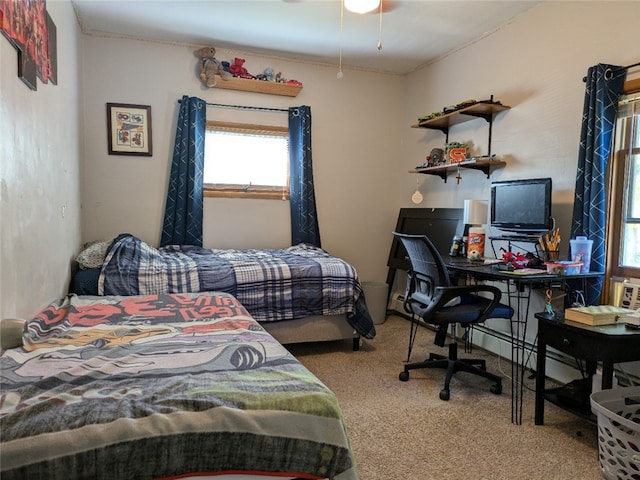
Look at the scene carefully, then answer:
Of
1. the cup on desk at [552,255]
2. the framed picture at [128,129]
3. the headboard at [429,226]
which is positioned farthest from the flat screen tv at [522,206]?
the framed picture at [128,129]

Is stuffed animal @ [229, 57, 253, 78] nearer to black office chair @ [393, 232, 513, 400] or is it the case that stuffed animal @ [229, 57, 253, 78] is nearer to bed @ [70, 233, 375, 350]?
bed @ [70, 233, 375, 350]

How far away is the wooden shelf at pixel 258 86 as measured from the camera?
392cm

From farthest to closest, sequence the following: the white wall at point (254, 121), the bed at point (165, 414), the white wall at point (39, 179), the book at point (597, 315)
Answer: the white wall at point (254, 121) → the book at point (597, 315) → the white wall at point (39, 179) → the bed at point (165, 414)

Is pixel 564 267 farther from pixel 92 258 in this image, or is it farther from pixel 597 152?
pixel 92 258

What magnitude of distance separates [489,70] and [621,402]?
2.64 metres

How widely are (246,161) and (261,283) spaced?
5.30ft

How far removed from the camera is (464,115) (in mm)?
3564

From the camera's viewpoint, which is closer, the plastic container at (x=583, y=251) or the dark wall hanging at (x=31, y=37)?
the dark wall hanging at (x=31, y=37)

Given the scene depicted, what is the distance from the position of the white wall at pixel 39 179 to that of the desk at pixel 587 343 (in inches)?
93.9

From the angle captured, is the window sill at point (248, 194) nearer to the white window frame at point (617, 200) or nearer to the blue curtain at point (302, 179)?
the blue curtain at point (302, 179)

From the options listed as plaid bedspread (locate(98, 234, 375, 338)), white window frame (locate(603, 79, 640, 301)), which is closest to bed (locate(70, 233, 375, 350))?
plaid bedspread (locate(98, 234, 375, 338))

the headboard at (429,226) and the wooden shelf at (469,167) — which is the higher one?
the wooden shelf at (469,167)

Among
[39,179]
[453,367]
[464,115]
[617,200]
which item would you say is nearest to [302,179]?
[464,115]

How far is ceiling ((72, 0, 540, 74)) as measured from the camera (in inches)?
121
